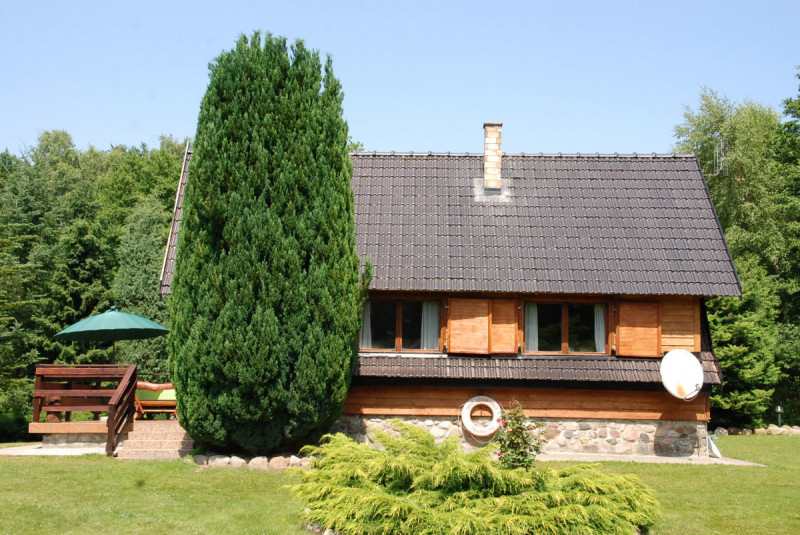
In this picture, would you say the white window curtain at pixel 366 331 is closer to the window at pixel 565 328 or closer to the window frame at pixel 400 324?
the window frame at pixel 400 324

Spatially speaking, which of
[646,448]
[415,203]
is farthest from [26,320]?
[646,448]

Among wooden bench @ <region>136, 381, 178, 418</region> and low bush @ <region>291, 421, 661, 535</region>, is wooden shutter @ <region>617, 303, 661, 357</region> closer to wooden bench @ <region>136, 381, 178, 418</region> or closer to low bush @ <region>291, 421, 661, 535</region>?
low bush @ <region>291, 421, 661, 535</region>

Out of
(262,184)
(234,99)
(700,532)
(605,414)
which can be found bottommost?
(700,532)

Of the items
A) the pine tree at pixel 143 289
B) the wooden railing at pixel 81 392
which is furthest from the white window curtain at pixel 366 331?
the pine tree at pixel 143 289

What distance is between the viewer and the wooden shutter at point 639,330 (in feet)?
43.2

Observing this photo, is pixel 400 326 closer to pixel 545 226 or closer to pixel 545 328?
pixel 545 328

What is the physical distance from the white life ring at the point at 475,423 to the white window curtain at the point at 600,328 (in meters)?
2.12

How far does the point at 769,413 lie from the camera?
23969 mm

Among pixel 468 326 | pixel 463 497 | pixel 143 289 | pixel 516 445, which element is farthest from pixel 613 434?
pixel 143 289

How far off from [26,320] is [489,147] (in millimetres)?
19851

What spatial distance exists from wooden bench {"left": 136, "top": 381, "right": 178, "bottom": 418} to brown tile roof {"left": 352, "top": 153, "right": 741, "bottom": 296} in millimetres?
4977

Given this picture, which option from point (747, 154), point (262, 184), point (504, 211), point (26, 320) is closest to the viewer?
point (262, 184)

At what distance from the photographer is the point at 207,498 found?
29.9ft

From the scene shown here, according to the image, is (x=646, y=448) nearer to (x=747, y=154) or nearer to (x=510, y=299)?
(x=510, y=299)
